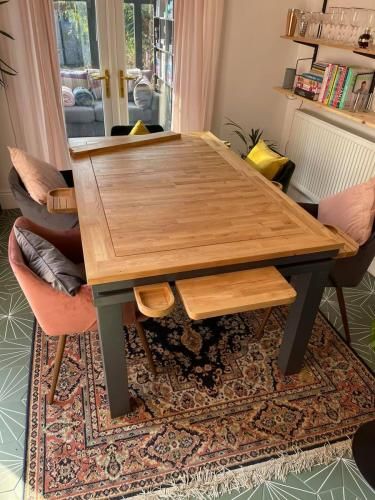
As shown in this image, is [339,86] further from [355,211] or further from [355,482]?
[355,482]

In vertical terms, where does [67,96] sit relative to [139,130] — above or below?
above

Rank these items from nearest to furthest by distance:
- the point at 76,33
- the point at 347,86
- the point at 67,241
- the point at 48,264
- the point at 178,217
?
the point at 48,264 → the point at 178,217 → the point at 67,241 → the point at 347,86 → the point at 76,33

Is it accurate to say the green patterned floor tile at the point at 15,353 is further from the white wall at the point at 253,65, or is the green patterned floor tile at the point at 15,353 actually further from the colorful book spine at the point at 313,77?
the colorful book spine at the point at 313,77

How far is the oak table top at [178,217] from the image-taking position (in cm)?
144

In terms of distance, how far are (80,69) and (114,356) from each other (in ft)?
9.24

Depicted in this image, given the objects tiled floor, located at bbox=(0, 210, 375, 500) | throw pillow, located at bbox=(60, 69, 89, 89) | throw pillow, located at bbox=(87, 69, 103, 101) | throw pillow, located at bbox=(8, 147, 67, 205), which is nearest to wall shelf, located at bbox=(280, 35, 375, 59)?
tiled floor, located at bbox=(0, 210, 375, 500)

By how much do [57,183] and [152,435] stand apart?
1596 millimetres

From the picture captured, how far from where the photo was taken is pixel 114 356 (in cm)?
158

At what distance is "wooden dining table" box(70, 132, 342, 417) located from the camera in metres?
1.42

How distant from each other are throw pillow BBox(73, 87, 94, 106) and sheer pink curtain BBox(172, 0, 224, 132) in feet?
2.62

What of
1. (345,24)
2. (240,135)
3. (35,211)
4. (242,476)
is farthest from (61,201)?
(345,24)

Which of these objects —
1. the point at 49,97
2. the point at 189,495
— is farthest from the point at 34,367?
the point at 49,97

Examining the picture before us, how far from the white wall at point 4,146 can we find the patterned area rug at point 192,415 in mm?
1902

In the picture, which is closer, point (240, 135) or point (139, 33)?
point (139, 33)
